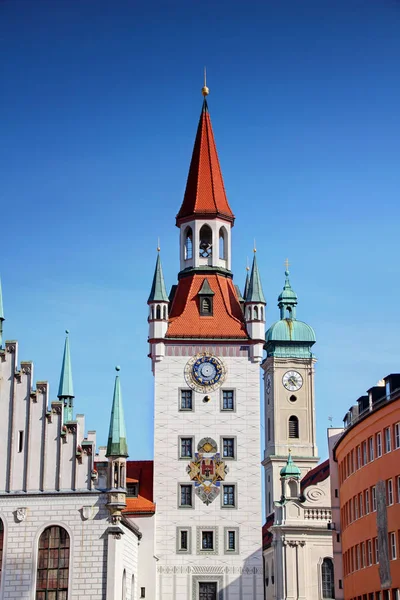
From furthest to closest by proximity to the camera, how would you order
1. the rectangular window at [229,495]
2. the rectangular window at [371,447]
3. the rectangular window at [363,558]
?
the rectangular window at [229,495], the rectangular window at [363,558], the rectangular window at [371,447]

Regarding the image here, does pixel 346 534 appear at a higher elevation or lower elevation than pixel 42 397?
lower

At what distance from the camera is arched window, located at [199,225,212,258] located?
77.1m

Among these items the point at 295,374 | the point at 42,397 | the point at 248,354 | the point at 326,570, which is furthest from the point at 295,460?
the point at 42,397

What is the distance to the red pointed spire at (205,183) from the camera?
3041 inches

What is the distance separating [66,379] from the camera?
285ft

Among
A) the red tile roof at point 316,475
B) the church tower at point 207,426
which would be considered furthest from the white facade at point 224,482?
the red tile roof at point 316,475

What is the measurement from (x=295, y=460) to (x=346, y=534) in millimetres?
46670

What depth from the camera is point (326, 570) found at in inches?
3157

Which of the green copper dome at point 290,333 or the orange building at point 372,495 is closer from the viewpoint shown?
the orange building at point 372,495

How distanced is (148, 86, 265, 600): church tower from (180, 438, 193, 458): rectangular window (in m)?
0.06

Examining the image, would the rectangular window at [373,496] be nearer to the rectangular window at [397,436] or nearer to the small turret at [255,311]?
the rectangular window at [397,436]

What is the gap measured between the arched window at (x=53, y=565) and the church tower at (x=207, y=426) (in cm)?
1193

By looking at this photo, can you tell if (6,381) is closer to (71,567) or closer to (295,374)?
(71,567)

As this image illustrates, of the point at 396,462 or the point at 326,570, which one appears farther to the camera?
the point at 326,570
